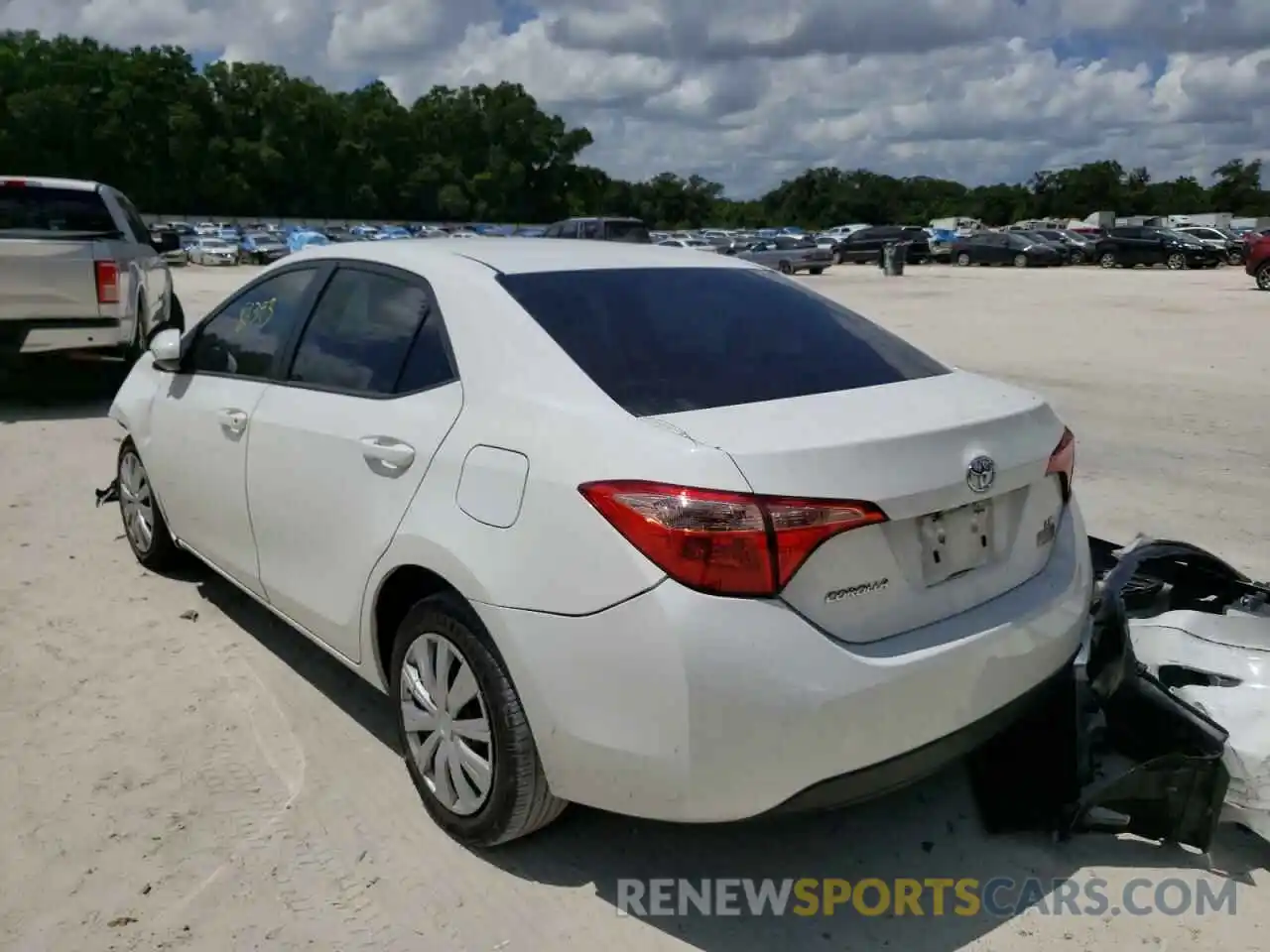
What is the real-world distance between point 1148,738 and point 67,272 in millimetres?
8658

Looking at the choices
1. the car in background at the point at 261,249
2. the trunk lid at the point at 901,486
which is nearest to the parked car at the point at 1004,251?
the car in background at the point at 261,249

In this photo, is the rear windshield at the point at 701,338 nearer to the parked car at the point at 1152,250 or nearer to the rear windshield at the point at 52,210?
the rear windshield at the point at 52,210

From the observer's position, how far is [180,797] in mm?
3393

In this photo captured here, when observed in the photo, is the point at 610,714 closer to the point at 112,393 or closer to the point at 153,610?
the point at 153,610

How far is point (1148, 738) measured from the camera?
313 cm

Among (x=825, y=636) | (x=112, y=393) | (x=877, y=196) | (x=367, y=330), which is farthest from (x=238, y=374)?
(x=877, y=196)

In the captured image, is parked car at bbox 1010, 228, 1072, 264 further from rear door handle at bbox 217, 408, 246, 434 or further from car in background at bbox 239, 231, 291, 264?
rear door handle at bbox 217, 408, 246, 434

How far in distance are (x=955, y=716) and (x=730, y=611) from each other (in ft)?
2.33

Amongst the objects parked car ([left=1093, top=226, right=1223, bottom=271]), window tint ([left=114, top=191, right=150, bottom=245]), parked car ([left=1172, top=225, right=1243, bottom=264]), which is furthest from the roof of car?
parked car ([left=1172, top=225, right=1243, bottom=264])

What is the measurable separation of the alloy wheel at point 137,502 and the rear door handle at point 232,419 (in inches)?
46.1

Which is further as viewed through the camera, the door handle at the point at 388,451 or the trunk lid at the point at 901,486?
the door handle at the point at 388,451

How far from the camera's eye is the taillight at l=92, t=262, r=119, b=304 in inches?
355

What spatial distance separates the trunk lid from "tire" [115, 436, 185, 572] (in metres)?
3.32

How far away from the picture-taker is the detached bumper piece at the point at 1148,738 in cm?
296
